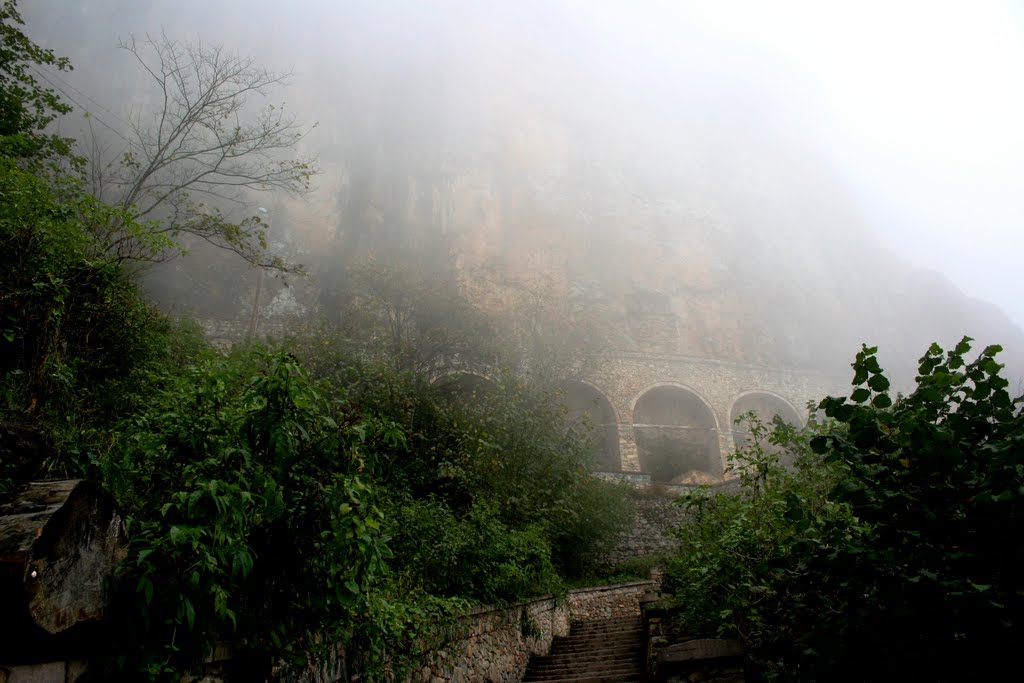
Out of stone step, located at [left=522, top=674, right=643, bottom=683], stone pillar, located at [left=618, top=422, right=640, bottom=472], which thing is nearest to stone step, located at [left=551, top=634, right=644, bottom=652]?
stone step, located at [left=522, top=674, right=643, bottom=683]

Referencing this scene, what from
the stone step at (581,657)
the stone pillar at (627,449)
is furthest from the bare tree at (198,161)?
the stone pillar at (627,449)

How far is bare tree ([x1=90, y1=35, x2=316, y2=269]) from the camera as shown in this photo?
8.44 m

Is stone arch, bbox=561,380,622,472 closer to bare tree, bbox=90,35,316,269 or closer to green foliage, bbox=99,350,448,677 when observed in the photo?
bare tree, bbox=90,35,316,269

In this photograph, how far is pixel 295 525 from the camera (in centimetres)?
301

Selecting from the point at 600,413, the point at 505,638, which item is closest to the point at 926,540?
the point at 505,638

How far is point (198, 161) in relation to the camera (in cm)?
986

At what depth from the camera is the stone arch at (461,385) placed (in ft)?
39.4

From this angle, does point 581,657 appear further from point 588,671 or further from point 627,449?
point 627,449

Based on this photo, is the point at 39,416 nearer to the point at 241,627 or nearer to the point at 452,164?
the point at 241,627

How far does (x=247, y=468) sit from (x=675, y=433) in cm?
2238

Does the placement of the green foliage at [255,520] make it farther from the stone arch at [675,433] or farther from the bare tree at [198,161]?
the stone arch at [675,433]

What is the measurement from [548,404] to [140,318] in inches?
256

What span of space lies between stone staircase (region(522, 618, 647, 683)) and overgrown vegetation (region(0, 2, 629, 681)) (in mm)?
904

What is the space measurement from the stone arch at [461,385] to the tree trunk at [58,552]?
343 inches
